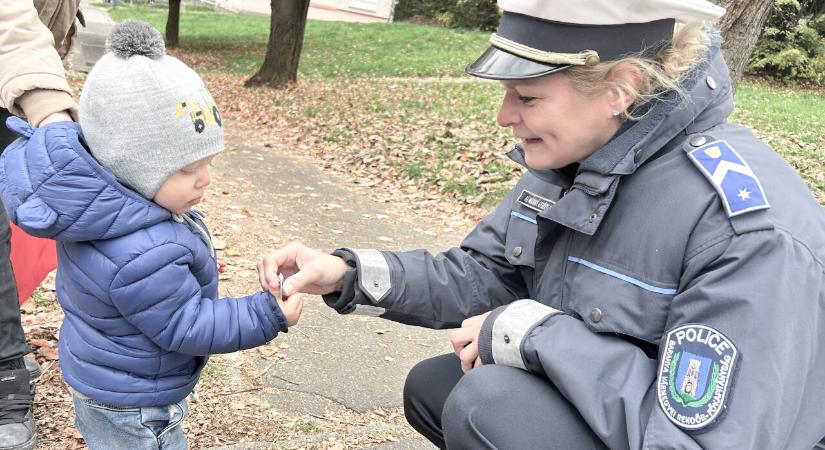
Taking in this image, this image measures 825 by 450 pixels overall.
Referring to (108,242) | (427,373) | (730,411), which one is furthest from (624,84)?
(108,242)

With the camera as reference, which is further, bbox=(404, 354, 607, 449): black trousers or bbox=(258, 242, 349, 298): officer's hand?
bbox=(258, 242, 349, 298): officer's hand

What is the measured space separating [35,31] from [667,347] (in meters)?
2.23

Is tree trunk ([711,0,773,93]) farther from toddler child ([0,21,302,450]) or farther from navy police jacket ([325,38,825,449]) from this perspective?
toddler child ([0,21,302,450])

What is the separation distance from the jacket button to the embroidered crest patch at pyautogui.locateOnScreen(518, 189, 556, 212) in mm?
488

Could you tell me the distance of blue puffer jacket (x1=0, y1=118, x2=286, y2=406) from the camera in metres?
1.94

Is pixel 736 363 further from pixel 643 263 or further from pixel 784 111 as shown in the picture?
pixel 784 111

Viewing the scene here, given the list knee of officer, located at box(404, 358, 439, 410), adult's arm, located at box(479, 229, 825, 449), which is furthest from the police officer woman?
knee of officer, located at box(404, 358, 439, 410)

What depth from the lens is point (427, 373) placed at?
2.44 m

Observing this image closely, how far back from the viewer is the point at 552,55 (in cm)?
190

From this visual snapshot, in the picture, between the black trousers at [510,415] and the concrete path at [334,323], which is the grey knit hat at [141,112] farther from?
the concrete path at [334,323]

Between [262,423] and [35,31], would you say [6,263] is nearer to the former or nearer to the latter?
[35,31]

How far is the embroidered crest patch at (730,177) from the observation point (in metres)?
1.69

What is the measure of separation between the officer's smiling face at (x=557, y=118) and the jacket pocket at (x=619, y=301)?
30 centimetres

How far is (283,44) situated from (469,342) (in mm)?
11786
